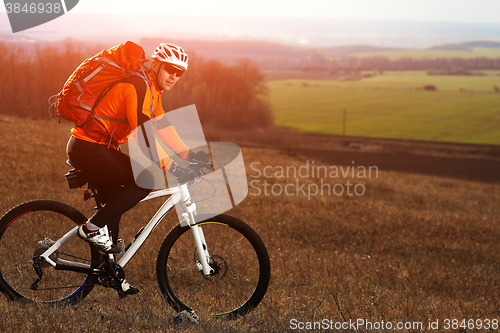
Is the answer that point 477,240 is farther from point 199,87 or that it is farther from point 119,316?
point 199,87

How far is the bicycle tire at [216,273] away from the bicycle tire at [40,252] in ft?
2.67

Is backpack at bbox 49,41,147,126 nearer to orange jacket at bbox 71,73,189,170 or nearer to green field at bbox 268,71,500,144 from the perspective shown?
orange jacket at bbox 71,73,189,170

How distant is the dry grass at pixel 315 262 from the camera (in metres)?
3.98

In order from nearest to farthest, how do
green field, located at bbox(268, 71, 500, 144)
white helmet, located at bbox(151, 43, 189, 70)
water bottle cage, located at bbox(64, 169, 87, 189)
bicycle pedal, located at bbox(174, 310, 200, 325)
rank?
white helmet, located at bbox(151, 43, 189, 70), bicycle pedal, located at bbox(174, 310, 200, 325), water bottle cage, located at bbox(64, 169, 87, 189), green field, located at bbox(268, 71, 500, 144)

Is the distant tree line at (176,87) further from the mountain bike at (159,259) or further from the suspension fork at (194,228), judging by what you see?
the suspension fork at (194,228)

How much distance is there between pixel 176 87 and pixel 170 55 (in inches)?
756

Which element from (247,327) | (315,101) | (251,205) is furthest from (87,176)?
(315,101)

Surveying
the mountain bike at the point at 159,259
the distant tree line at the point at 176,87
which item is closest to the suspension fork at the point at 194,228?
the mountain bike at the point at 159,259

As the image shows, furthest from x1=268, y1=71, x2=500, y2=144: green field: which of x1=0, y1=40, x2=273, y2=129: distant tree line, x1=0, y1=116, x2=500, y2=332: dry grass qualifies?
x1=0, y1=116, x2=500, y2=332: dry grass

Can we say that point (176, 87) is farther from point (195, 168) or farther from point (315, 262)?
point (195, 168)

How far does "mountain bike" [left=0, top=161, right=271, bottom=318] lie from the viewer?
399cm

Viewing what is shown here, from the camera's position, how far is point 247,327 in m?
3.89

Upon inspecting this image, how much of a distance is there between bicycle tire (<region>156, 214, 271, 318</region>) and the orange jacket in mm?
807

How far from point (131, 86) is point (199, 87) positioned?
97.4 feet
